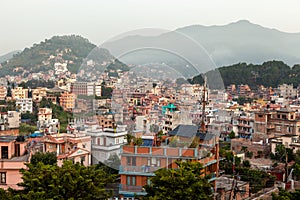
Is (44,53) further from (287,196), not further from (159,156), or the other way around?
(287,196)

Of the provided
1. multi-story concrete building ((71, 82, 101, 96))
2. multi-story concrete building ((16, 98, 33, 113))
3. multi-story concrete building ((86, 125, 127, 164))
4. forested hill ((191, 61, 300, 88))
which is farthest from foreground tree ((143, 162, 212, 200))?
forested hill ((191, 61, 300, 88))

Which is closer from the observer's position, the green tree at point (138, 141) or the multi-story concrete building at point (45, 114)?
the green tree at point (138, 141)

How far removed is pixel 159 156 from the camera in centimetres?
518

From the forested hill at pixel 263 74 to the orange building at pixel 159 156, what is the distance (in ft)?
80.3

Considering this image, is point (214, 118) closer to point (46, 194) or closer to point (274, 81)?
point (46, 194)

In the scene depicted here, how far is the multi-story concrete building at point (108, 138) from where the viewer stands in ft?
15.0

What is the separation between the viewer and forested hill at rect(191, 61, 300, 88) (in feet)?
100

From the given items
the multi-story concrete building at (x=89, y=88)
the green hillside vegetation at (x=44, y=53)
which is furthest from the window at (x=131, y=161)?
the green hillside vegetation at (x=44, y=53)

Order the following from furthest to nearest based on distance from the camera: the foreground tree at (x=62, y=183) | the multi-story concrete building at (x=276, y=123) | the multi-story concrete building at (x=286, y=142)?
the multi-story concrete building at (x=276, y=123) < the multi-story concrete building at (x=286, y=142) < the foreground tree at (x=62, y=183)

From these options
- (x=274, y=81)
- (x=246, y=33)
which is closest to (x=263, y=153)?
(x=246, y=33)

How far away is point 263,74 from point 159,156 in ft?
92.5

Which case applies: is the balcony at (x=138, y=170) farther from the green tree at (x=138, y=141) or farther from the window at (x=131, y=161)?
the green tree at (x=138, y=141)

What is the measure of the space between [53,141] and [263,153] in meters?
5.69

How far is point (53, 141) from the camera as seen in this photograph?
30.6 feet
